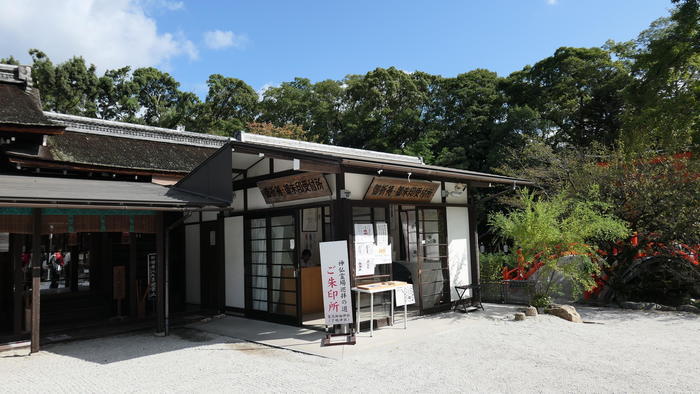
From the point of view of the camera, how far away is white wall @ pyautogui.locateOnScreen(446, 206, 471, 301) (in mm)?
9188

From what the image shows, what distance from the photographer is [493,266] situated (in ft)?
39.2

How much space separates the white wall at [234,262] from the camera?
9165 mm

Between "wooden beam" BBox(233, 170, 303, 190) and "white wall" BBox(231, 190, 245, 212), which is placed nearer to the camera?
"wooden beam" BBox(233, 170, 303, 190)

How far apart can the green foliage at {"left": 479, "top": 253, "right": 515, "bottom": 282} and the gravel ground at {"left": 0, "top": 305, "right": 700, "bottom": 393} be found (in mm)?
4060

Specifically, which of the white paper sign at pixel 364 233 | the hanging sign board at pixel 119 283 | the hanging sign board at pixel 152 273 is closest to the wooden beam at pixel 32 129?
the hanging sign board at pixel 152 273

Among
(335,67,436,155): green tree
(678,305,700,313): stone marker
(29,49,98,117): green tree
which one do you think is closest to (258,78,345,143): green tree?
(335,67,436,155): green tree

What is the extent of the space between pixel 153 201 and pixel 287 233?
2.31 metres

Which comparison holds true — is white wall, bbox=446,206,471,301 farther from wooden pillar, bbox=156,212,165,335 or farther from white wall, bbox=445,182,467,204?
wooden pillar, bbox=156,212,165,335

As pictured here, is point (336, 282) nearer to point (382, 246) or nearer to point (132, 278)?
point (382, 246)

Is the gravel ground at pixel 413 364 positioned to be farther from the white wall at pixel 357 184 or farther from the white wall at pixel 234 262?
the white wall at pixel 357 184

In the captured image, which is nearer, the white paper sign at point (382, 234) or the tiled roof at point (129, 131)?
the white paper sign at point (382, 234)

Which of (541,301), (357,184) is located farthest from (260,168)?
(541,301)

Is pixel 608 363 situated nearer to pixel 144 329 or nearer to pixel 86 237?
pixel 144 329

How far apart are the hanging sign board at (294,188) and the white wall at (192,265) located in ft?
9.96
